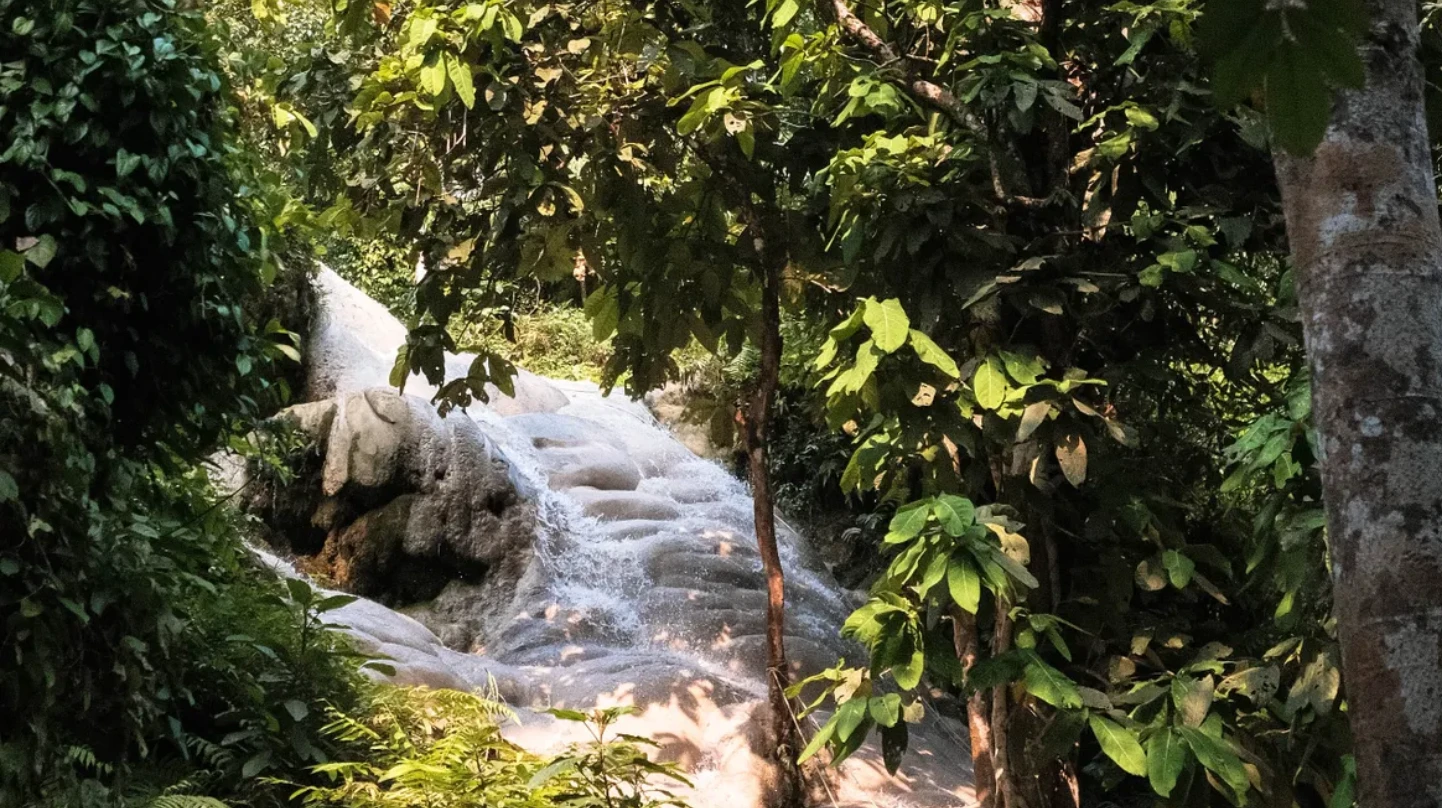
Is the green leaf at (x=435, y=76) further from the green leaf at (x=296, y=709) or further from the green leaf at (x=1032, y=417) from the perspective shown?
the green leaf at (x=1032, y=417)

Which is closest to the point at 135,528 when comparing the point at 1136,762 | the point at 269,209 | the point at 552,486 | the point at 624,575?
the point at 269,209

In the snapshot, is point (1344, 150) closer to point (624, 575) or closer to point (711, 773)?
point (711, 773)

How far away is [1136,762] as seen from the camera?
2.92m

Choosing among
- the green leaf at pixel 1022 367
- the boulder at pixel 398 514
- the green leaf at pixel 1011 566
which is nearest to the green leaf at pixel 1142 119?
the green leaf at pixel 1022 367

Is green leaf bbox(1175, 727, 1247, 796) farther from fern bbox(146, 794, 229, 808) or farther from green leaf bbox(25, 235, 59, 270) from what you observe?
green leaf bbox(25, 235, 59, 270)

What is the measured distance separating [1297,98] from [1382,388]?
556mm

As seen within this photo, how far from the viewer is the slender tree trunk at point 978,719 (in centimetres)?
377

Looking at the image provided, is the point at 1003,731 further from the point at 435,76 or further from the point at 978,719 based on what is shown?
the point at 435,76

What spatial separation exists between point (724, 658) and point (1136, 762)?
4.53 meters

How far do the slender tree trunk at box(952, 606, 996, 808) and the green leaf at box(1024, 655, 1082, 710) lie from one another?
1.93 ft

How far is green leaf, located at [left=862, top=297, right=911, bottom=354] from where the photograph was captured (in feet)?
10.4

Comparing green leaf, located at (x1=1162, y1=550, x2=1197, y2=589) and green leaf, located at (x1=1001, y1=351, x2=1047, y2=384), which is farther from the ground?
green leaf, located at (x1=1001, y1=351, x2=1047, y2=384)

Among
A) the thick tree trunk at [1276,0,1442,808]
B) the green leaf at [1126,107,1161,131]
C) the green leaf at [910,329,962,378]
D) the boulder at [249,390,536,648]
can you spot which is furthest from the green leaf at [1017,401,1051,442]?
the boulder at [249,390,536,648]

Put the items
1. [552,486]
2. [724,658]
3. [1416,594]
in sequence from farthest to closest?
[552,486] → [724,658] → [1416,594]
